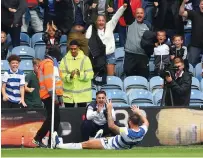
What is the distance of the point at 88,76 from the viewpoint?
16547 mm

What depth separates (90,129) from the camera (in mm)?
15859

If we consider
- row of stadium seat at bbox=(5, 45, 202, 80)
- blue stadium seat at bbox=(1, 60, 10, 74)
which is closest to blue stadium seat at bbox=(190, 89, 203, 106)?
row of stadium seat at bbox=(5, 45, 202, 80)

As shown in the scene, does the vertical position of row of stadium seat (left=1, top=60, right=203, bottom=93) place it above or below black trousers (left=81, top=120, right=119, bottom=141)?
above

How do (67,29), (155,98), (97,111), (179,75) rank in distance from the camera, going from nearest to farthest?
1. (97,111)
2. (179,75)
3. (155,98)
4. (67,29)

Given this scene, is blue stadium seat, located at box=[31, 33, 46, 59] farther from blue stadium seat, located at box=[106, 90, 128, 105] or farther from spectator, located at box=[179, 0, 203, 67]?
spectator, located at box=[179, 0, 203, 67]

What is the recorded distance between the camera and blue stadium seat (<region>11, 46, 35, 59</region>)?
18.8 meters

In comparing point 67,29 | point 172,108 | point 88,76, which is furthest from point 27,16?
point 172,108

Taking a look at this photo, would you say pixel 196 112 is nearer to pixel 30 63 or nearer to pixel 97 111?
pixel 97 111

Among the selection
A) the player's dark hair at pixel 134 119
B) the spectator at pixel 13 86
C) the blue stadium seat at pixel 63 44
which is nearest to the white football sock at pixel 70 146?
the player's dark hair at pixel 134 119

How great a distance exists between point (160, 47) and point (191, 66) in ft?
3.43

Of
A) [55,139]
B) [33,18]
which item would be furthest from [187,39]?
[55,139]

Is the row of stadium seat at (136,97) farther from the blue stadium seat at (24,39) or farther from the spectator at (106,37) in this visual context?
the blue stadium seat at (24,39)

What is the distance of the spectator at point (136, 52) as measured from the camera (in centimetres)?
1889

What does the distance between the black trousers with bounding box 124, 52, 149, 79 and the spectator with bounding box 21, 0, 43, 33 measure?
2.52 meters
